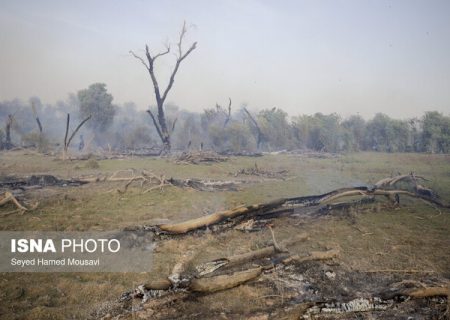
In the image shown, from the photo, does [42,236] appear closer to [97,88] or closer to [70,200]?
[70,200]

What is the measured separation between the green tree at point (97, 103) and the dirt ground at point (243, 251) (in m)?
28.3

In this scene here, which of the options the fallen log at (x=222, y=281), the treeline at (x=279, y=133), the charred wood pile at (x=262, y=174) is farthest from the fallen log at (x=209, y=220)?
the treeline at (x=279, y=133)

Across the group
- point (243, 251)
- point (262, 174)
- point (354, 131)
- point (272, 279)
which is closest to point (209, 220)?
point (243, 251)

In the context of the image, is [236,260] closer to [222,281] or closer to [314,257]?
[222,281]

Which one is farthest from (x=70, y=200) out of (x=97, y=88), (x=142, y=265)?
(x=97, y=88)

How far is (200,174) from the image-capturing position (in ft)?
54.8

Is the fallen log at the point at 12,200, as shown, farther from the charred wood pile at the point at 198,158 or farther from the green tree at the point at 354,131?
the green tree at the point at 354,131

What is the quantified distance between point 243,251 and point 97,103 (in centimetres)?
3653

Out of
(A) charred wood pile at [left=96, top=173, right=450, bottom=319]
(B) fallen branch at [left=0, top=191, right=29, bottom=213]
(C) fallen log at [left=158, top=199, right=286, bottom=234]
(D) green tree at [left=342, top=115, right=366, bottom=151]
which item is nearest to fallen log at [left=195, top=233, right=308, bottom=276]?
(A) charred wood pile at [left=96, top=173, right=450, bottom=319]

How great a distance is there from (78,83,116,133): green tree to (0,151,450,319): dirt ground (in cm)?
2828

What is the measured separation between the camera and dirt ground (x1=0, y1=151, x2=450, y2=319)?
4145mm

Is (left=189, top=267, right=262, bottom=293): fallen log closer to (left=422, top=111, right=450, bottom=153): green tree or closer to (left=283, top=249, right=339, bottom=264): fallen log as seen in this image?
(left=283, top=249, right=339, bottom=264): fallen log

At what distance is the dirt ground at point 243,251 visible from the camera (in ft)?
13.6

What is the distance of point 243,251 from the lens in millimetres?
6215
